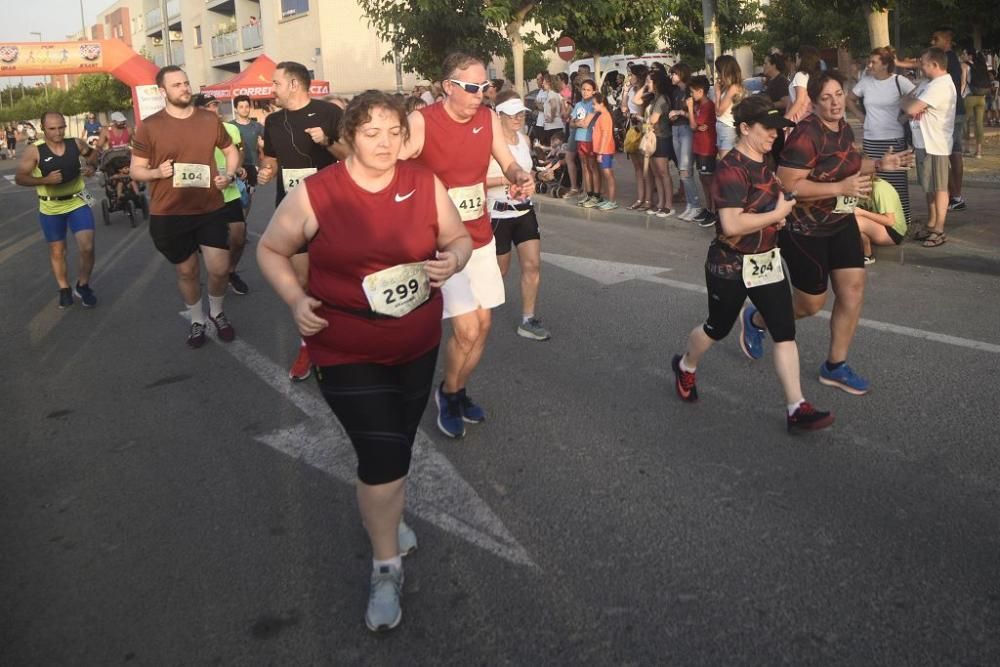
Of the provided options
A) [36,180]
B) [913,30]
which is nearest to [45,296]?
[36,180]

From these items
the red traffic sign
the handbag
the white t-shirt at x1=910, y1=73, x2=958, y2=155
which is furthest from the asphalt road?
the red traffic sign

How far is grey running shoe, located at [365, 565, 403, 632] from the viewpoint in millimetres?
2902

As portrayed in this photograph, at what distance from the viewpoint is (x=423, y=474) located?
4.12m

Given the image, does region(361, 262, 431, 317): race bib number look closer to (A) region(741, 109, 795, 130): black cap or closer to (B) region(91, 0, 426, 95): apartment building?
(A) region(741, 109, 795, 130): black cap

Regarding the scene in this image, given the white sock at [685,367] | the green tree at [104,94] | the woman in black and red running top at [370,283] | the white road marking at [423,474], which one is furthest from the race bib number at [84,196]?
the green tree at [104,94]

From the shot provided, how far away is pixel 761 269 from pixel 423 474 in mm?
1915

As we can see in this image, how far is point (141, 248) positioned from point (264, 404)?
8009 mm

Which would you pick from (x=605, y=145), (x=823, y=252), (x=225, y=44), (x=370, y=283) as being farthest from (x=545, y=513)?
(x=225, y=44)

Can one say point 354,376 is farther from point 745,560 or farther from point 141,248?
point 141,248

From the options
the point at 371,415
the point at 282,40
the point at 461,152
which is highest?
the point at 282,40

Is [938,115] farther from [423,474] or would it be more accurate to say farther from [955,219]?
[423,474]

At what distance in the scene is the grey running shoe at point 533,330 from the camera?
6320 millimetres

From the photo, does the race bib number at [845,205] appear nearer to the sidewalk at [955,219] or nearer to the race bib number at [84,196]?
the sidewalk at [955,219]

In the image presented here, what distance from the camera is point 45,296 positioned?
920cm
